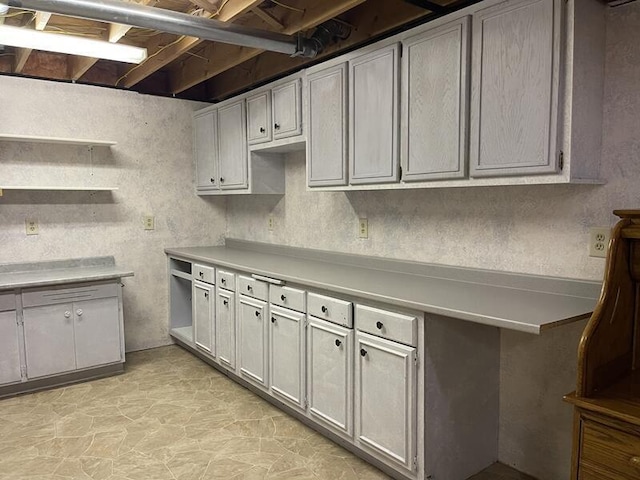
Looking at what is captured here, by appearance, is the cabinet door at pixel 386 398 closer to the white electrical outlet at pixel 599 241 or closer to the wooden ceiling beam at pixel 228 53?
the white electrical outlet at pixel 599 241

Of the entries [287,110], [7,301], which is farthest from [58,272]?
[287,110]

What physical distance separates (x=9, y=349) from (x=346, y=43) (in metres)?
3.10

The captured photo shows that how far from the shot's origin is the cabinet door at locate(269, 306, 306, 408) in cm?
279

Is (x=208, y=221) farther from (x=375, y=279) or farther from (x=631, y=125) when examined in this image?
(x=631, y=125)

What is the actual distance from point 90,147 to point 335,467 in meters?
3.20

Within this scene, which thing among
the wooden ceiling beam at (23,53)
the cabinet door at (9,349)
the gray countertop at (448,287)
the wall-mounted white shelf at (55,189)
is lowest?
the cabinet door at (9,349)

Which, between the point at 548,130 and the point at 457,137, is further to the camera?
the point at 457,137

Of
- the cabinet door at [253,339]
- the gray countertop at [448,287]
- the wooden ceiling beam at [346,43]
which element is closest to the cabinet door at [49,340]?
the gray countertop at [448,287]

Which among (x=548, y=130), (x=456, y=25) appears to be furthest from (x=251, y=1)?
(x=548, y=130)

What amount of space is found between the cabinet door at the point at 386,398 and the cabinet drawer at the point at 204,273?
1.68 metres

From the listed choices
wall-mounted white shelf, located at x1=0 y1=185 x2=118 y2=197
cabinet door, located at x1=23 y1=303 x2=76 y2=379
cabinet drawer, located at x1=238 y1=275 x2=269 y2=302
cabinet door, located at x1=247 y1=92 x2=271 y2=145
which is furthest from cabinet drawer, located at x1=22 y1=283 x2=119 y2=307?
cabinet door, located at x1=247 y1=92 x2=271 y2=145

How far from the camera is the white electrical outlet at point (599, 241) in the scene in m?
2.02

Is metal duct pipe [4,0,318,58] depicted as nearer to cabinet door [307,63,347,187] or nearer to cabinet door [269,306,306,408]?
cabinet door [307,63,347,187]

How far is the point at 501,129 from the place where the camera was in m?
2.04
